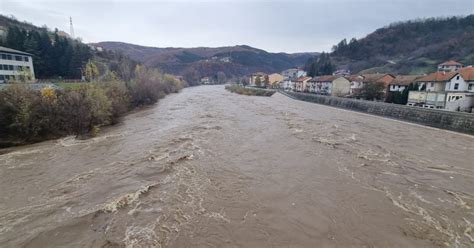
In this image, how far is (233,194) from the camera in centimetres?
777

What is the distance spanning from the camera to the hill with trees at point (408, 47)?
6814 cm

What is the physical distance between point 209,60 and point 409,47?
10755 cm

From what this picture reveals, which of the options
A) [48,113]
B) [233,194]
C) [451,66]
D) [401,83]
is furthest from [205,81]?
[233,194]

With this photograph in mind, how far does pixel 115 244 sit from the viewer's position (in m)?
5.39

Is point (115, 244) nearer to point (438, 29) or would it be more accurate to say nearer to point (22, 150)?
point (22, 150)

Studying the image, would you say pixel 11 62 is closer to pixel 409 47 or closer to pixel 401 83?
pixel 401 83

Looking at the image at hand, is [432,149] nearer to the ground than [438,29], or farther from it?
nearer to the ground

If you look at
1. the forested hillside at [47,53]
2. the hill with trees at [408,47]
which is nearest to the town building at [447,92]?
the hill with trees at [408,47]

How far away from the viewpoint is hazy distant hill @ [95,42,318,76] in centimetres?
14101

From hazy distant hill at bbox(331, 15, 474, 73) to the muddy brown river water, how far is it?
68346 mm

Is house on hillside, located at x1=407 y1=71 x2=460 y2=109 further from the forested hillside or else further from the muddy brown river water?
the forested hillside

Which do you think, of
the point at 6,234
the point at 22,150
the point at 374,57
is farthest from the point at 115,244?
the point at 374,57

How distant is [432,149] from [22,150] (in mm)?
22580

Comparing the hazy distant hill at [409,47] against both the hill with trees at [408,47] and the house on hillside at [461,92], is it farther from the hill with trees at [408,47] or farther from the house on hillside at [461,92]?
the house on hillside at [461,92]
